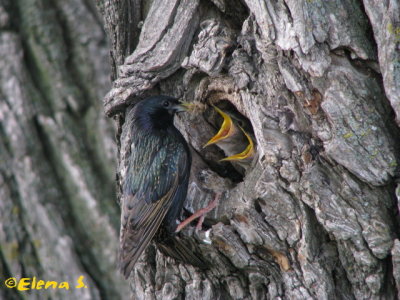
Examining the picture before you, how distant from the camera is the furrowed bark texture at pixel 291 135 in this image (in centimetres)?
347

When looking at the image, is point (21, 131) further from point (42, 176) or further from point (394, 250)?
point (394, 250)

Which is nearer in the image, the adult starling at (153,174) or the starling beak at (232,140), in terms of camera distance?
the adult starling at (153,174)

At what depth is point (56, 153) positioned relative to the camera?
5773mm

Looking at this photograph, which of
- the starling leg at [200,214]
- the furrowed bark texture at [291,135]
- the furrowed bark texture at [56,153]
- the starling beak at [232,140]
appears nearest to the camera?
the furrowed bark texture at [291,135]

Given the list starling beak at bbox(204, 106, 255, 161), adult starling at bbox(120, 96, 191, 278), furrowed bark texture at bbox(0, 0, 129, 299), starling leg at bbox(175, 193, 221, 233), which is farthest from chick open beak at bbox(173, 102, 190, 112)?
furrowed bark texture at bbox(0, 0, 129, 299)

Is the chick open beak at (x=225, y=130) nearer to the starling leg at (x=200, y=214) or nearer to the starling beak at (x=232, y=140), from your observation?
the starling beak at (x=232, y=140)

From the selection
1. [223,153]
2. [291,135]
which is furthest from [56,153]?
[291,135]

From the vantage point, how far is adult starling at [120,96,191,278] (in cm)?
442

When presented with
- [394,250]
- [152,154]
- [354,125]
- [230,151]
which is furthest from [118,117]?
[394,250]

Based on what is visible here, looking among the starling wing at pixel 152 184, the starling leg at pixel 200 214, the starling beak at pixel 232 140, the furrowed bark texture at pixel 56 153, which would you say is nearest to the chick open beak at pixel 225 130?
the starling beak at pixel 232 140

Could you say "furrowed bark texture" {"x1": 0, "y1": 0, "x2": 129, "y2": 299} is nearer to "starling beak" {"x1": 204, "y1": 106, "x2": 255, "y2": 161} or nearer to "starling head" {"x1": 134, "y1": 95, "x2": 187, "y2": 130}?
"starling head" {"x1": 134, "y1": 95, "x2": 187, "y2": 130}

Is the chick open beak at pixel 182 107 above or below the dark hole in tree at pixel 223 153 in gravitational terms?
above

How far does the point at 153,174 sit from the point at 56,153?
4.60ft

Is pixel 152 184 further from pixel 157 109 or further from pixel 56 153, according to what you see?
pixel 56 153
